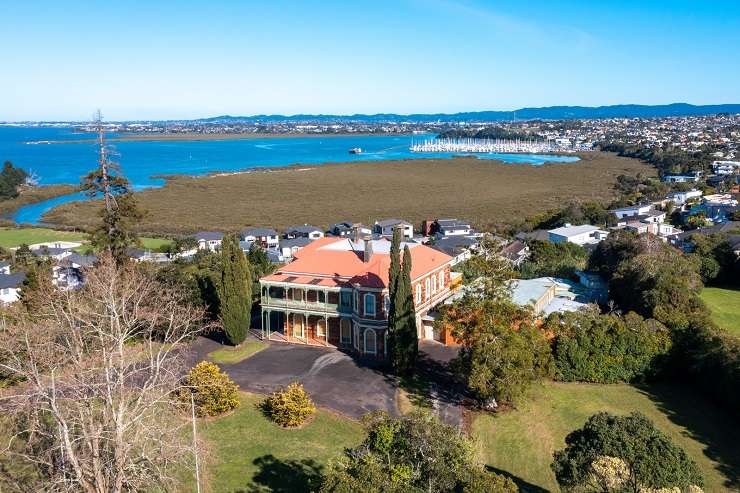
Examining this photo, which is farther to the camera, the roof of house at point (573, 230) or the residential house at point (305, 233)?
the residential house at point (305, 233)

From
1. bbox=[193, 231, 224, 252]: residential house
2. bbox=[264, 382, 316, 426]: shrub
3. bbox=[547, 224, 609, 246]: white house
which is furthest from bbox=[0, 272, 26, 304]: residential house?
bbox=[547, 224, 609, 246]: white house

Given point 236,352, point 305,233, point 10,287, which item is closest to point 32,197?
point 305,233

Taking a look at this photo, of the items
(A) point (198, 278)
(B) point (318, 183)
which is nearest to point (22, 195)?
(B) point (318, 183)

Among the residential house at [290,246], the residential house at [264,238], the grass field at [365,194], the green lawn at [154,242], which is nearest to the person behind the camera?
the residential house at [290,246]

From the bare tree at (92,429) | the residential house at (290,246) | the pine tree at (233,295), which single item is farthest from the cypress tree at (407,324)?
the residential house at (290,246)

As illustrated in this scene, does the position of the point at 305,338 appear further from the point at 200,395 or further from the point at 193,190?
the point at 193,190

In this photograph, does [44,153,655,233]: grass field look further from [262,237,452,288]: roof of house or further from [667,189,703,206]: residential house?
[262,237,452,288]: roof of house

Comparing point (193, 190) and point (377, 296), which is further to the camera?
point (193, 190)

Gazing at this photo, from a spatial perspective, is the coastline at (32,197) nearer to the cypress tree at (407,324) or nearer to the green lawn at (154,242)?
the green lawn at (154,242)
